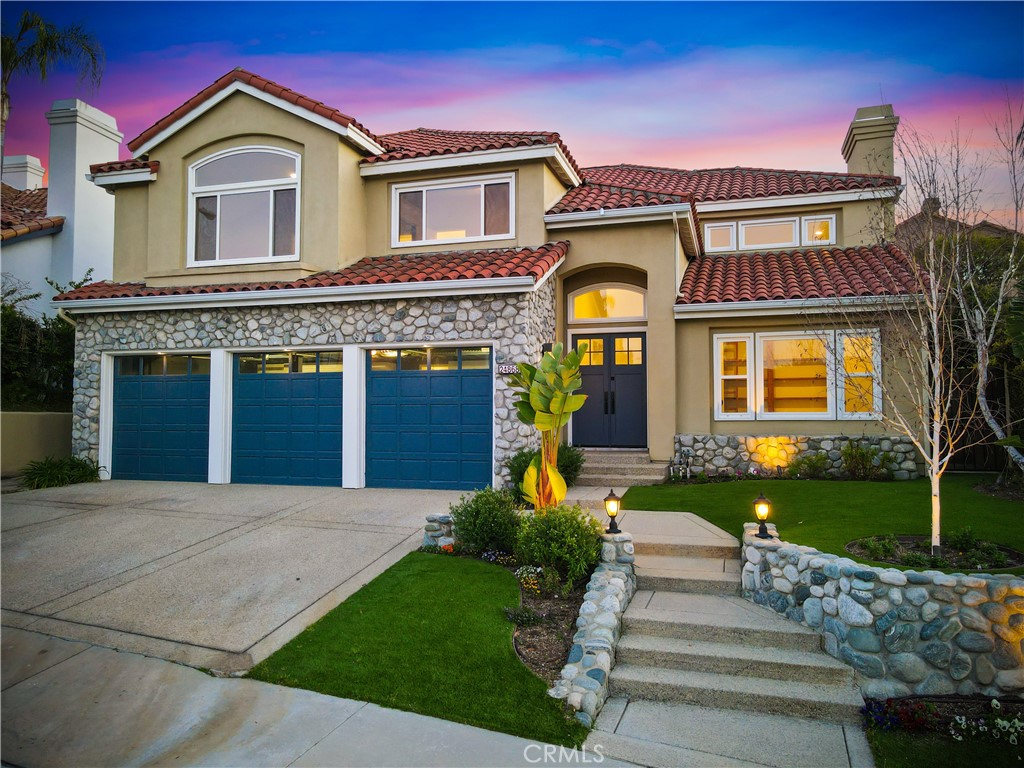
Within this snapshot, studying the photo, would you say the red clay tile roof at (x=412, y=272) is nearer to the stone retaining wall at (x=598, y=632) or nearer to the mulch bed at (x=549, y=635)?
the stone retaining wall at (x=598, y=632)

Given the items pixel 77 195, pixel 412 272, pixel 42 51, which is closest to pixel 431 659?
pixel 412 272

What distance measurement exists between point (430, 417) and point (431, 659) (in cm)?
677

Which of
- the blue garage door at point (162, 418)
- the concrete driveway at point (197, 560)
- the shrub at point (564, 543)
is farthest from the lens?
the blue garage door at point (162, 418)

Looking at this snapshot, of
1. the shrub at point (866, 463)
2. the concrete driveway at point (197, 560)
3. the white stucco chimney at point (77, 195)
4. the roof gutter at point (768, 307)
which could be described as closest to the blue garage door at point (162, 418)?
the concrete driveway at point (197, 560)

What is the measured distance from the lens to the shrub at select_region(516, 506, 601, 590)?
686 centimetres

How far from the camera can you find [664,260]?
12.8m

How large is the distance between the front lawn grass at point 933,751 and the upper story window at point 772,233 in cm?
1283

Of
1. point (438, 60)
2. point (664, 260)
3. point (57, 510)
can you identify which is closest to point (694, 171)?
point (664, 260)

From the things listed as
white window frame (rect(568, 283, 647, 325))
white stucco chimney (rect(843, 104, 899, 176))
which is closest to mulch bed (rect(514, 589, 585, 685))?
white window frame (rect(568, 283, 647, 325))

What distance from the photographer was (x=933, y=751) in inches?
177

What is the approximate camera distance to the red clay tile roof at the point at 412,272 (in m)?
11.3

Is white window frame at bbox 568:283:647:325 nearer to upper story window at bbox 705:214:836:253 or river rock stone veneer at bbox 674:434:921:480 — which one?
river rock stone veneer at bbox 674:434:921:480

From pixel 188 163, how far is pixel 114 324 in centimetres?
376

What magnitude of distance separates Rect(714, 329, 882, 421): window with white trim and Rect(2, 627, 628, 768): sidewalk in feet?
32.2
